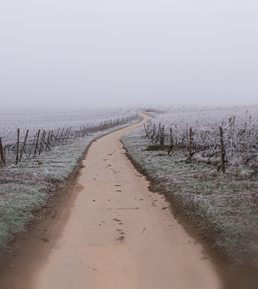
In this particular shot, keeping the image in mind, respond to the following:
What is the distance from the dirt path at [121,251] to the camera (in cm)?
464

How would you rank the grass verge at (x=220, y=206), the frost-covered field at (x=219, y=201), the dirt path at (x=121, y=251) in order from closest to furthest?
the dirt path at (x=121, y=251) → the grass verge at (x=220, y=206) → the frost-covered field at (x=219, y=201)

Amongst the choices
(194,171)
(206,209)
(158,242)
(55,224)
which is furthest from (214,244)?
(194,171)

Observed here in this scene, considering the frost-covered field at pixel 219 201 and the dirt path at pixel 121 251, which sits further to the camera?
the frost-covered field at pixel 219 201

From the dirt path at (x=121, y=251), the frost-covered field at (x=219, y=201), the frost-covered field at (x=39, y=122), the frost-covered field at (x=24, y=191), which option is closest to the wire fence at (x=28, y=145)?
the frost-covered field at (x=39, y=122)

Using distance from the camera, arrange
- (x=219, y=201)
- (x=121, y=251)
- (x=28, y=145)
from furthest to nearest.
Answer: (x=28, y=145) < (x=219, y=201) < (x=121, y=251)

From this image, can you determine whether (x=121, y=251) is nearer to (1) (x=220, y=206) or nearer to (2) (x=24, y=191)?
(1) (x=220, y=206)

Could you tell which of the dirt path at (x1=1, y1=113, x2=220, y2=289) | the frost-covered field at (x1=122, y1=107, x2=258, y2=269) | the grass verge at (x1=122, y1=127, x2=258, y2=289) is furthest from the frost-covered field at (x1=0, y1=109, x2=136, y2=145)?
the dirt path at (x1=1, y1=113, x2=220, y2=289)

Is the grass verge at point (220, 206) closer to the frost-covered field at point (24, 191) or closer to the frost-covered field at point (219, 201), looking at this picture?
the frost-covered field at point (219, 201)

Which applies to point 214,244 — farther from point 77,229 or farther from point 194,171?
point 194,171

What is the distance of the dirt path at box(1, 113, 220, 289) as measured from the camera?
464cm

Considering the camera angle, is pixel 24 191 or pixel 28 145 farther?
pixel 28 145

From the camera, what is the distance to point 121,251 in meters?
5.60

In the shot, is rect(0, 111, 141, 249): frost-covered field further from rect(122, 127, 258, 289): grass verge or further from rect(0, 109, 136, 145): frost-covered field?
rect(0, 109, 136, 145): frost-covered field

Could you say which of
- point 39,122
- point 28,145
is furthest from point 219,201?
point 39,122
